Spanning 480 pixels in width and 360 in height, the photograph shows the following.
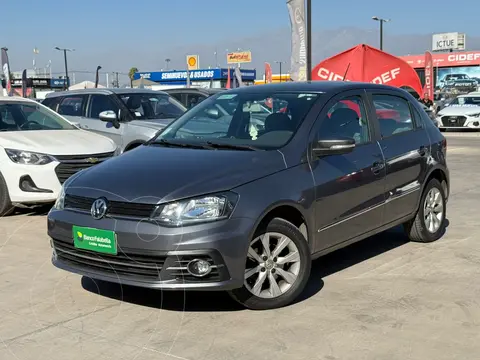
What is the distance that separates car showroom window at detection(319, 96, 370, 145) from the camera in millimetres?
5129

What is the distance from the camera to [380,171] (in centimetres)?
546

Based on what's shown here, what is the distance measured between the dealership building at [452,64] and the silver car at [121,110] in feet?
201

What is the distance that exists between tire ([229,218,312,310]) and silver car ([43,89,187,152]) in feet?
18.3

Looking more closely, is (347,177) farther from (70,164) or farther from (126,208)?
(70,164)

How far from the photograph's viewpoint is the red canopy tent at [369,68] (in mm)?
13781

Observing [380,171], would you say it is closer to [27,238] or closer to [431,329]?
[431,329]

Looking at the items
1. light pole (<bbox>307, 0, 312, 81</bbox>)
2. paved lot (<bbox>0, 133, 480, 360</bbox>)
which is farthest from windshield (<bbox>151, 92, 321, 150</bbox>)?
light pole (<bbox>307, 0, 312, 81</bbox>)

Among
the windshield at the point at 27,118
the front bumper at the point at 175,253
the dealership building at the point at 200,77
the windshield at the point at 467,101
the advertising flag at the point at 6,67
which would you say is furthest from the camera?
the dealership building at the point at 200,77

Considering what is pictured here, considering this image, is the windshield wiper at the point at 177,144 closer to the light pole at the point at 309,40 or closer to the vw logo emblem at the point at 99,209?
the vw logo emblem at the point at 99,209

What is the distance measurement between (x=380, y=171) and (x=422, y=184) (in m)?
0.91

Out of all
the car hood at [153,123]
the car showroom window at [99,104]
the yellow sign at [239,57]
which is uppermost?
the yellow sign at [239,57]

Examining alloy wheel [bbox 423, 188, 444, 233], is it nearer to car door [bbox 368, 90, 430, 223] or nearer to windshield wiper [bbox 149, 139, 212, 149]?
car door [bbox 368, 90, 430, 223]

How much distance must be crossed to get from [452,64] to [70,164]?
68.0m

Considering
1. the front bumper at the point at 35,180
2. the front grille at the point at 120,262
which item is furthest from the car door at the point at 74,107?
the front grille at the point at 120,262
